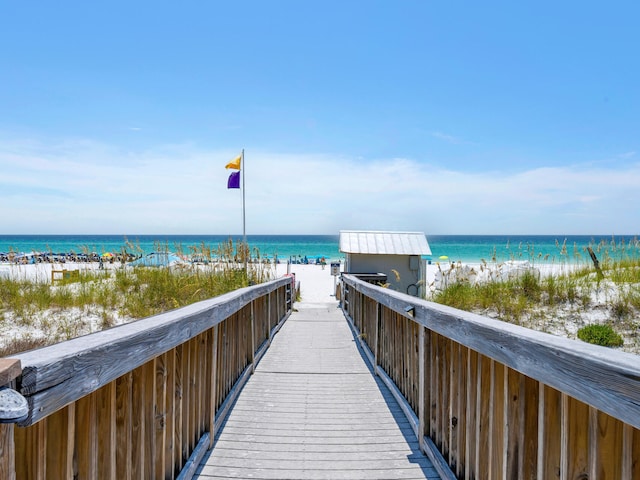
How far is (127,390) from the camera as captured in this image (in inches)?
76.2

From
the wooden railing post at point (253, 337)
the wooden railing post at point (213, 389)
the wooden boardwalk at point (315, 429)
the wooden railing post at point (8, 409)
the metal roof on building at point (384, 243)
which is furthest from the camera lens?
the metal roof on building at point (384, 243)

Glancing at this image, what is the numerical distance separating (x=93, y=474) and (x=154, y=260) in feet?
35.4

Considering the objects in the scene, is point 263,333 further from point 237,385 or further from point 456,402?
point 456,402

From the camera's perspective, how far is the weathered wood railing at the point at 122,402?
1.25 meters

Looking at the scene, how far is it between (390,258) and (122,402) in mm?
12515

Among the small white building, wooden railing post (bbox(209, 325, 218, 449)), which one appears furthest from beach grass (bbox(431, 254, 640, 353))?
wooden railing post (bbox(209, 325, 218, 449))

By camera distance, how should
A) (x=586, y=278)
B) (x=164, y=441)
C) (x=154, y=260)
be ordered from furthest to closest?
(x=154, y=260) < (x=586, y=278) < (x=164, y=441)

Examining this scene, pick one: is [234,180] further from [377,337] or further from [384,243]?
[377,337]

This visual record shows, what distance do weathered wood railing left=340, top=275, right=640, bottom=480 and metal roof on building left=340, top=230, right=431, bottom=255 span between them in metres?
9.95

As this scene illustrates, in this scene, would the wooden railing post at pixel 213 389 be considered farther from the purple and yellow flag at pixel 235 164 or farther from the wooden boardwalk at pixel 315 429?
the purple and yellow flag at pixel 235 164

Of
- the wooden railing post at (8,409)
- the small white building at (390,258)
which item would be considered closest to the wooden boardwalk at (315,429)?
the wooden railing post at (8,409)

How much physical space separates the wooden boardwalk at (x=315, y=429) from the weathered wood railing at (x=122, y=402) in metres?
0.26

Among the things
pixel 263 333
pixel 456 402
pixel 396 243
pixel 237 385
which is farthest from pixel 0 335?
pixel 396 243

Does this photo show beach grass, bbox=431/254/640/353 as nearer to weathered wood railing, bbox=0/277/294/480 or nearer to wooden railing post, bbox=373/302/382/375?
wooden railing post, bbox=373/302/382/375
